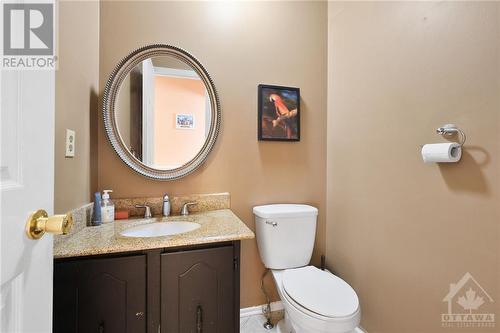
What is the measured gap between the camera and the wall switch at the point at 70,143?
102 centimetres

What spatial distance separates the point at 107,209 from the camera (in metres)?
1.28

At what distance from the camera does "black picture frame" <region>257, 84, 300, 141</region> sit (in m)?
1.65

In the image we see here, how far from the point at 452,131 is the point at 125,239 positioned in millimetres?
1452

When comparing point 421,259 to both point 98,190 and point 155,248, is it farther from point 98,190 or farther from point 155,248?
point 98,190

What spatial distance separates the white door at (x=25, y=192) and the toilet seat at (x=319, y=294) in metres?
0.98

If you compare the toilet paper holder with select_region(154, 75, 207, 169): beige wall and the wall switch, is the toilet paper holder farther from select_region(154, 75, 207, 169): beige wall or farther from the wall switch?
the wall switch

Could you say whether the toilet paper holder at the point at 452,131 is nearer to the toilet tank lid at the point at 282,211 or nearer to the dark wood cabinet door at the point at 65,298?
the toilet tank lid at the point at 282,211

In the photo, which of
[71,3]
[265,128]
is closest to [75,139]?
[71,3]

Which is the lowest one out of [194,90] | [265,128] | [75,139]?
[75,139]

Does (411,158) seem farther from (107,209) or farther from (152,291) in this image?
(107,209)

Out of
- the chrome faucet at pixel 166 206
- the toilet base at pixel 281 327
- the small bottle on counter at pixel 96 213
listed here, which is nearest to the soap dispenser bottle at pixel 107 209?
the small bottle on counter at pixel 96 213

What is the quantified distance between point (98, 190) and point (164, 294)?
30.8 inches

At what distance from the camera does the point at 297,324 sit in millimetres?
1146

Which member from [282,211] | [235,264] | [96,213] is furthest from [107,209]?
[282,211]
